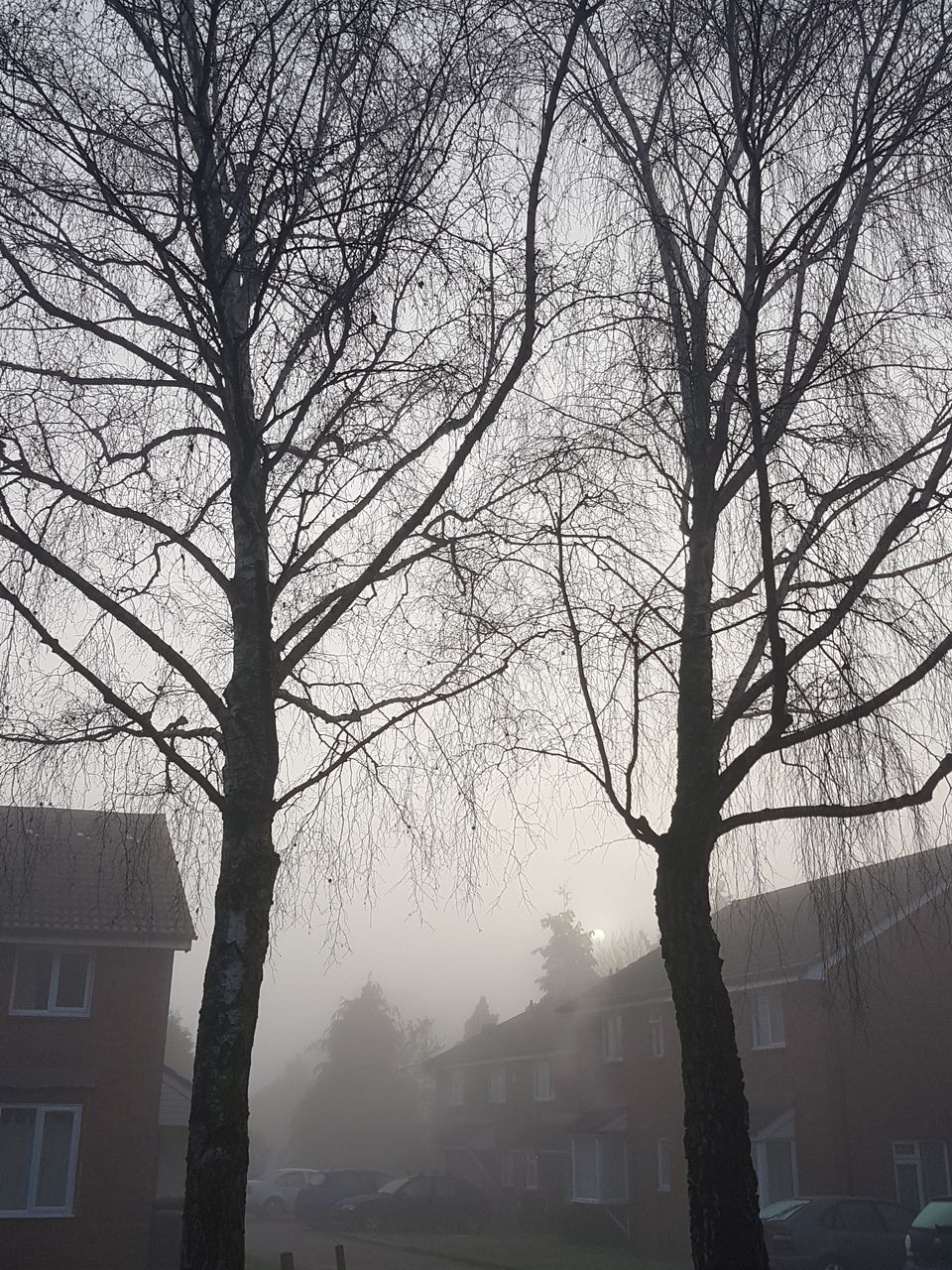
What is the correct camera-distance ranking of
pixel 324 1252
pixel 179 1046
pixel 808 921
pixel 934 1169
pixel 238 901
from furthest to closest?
pixel 179 1046 < pixel 324 1252 < pixel 934 1169 < pixel 808 921 < pixel 238 901

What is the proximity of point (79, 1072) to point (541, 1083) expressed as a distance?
23.6 meters

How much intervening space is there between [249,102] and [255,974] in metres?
5.30

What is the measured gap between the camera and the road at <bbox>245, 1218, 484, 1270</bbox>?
85.1 feet

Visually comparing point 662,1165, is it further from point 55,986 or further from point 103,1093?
point 55,986

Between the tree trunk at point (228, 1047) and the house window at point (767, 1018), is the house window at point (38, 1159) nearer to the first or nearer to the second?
the house window at point (767, 1018)

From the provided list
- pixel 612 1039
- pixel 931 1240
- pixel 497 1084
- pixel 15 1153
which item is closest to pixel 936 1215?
pixel 931 1240

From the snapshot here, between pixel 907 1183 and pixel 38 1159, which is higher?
pixel 38 1159

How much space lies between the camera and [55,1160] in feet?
66.9

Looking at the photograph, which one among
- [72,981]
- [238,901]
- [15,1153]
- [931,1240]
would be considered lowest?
[931,1240]

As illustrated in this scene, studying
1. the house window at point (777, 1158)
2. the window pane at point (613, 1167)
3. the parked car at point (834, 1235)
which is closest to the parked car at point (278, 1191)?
the window pane at point (613, 1167)

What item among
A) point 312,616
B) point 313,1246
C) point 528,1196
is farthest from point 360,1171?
point 312,616

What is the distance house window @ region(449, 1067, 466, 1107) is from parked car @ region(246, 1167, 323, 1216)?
22.2 ft

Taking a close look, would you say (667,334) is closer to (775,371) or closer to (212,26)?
(775,371)

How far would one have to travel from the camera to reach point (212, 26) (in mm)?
6129
